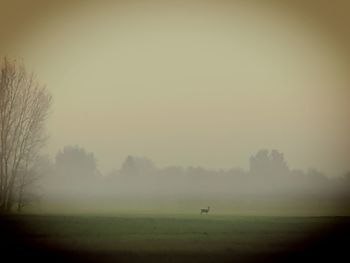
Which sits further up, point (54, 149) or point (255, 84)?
point (255, 84)

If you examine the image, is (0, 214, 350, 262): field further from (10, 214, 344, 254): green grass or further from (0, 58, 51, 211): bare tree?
(0, 58, 51, 211): bare tree

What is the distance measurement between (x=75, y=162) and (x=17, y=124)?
0.69ft

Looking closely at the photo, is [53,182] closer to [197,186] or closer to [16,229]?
[16,229]

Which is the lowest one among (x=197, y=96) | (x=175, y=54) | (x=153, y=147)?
(x=153, y=147)

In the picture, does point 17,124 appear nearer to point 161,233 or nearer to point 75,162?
point 75,162

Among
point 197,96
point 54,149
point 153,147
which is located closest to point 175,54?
point 197,96

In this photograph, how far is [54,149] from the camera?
6.27 feet

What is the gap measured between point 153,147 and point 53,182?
12.3 inches

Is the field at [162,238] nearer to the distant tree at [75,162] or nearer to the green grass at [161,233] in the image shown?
the green grass at [161,233]

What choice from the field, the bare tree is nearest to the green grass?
the field

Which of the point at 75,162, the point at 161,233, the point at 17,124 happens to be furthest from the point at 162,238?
the point at 17,124

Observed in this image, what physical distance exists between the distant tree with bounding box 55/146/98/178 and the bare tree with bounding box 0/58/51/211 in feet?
0.25

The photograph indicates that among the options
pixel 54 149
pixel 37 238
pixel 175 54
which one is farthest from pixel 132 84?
pixel 37 238

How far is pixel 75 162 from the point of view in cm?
190
